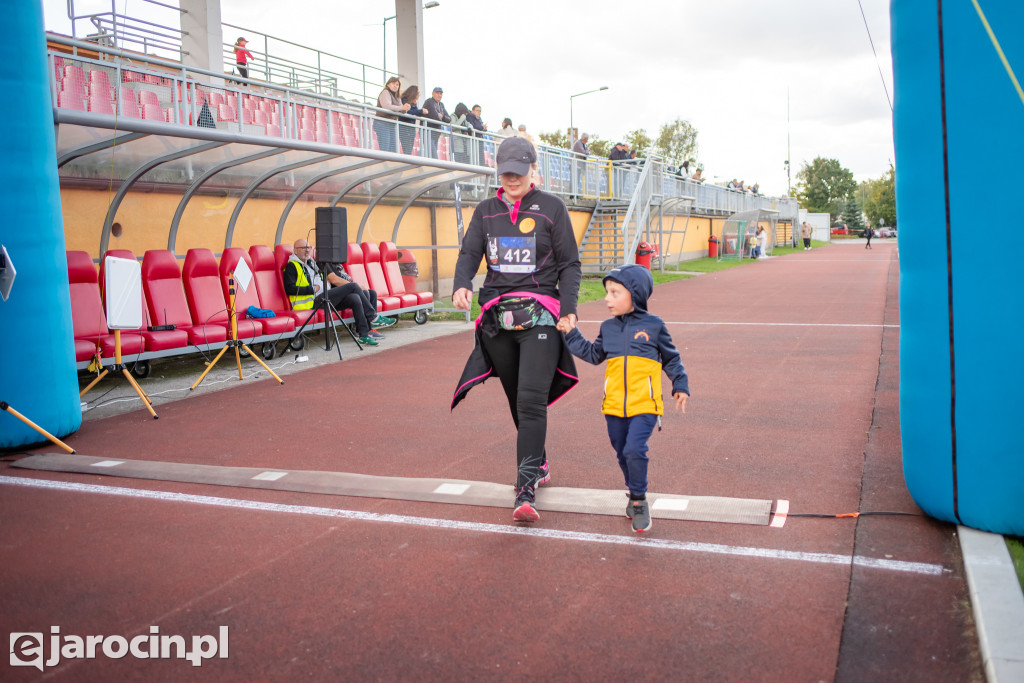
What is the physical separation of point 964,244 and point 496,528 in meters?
2.66

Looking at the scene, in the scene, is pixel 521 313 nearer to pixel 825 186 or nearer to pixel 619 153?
pixel 619 153

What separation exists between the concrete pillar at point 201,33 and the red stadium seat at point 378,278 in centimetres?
779

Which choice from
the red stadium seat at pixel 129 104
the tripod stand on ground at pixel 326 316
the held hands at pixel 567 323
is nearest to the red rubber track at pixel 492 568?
the held hands at pixel 567 323

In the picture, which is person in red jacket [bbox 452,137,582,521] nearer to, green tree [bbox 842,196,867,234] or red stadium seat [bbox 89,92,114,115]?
red stadium seat [bbox 89,92,114,115]

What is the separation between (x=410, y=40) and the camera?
2644 cm

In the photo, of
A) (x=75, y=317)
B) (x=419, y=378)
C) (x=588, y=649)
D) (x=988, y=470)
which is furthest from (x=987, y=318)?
(x=75, y=317)

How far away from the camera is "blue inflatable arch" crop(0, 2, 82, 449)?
6.09 meters

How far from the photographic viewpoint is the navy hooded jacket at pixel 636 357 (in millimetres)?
4215

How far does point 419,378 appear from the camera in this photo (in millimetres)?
9445

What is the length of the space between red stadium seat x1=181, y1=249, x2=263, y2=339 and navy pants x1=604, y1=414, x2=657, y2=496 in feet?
24.2

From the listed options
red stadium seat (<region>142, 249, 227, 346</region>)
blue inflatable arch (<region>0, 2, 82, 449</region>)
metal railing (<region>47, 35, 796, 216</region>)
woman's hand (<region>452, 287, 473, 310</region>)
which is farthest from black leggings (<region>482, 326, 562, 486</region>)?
red stadium seat (<region>142, 249, 227, 346</region>)

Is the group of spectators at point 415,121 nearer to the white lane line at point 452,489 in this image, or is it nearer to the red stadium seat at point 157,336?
the red stadium seat at point 157,336

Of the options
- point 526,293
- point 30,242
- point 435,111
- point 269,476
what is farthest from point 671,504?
point 435,111

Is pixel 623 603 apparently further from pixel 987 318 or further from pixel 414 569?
pixel 987 318
